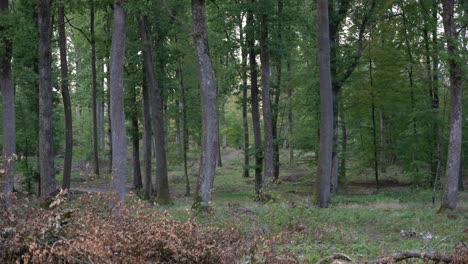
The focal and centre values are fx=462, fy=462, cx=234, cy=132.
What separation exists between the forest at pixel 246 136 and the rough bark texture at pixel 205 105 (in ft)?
0.14

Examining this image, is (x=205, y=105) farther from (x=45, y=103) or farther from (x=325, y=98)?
(x=45, y=103)

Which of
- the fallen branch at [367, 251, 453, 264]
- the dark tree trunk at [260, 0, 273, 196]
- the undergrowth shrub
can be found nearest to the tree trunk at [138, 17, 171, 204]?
the dark tree trunk at [260, 0, 273, 196]

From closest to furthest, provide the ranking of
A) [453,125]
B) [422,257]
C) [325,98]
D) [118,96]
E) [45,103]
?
[422,257], [118,96], [45,103], [453,125], [325,98]

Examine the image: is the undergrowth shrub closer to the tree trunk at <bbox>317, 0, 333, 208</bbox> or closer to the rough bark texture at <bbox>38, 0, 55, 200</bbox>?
the rough bark texture at <bbox>38, 0, 55, 200</bbox>

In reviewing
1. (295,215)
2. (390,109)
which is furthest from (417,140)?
(295,215)

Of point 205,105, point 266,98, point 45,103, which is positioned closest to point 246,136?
point 266,98

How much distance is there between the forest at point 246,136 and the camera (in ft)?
20.2

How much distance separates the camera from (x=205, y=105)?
13.6 metres

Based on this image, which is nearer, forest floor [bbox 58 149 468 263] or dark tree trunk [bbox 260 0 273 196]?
forest floor [bbox 58 149 468 263]

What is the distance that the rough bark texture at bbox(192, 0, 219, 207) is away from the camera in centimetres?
1355

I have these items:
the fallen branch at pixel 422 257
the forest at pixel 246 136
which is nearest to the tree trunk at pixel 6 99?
the forest at pixel 246 136

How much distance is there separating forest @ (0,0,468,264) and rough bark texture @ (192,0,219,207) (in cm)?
4

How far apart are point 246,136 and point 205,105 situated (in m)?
16.9

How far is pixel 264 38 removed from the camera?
19.9 meters
